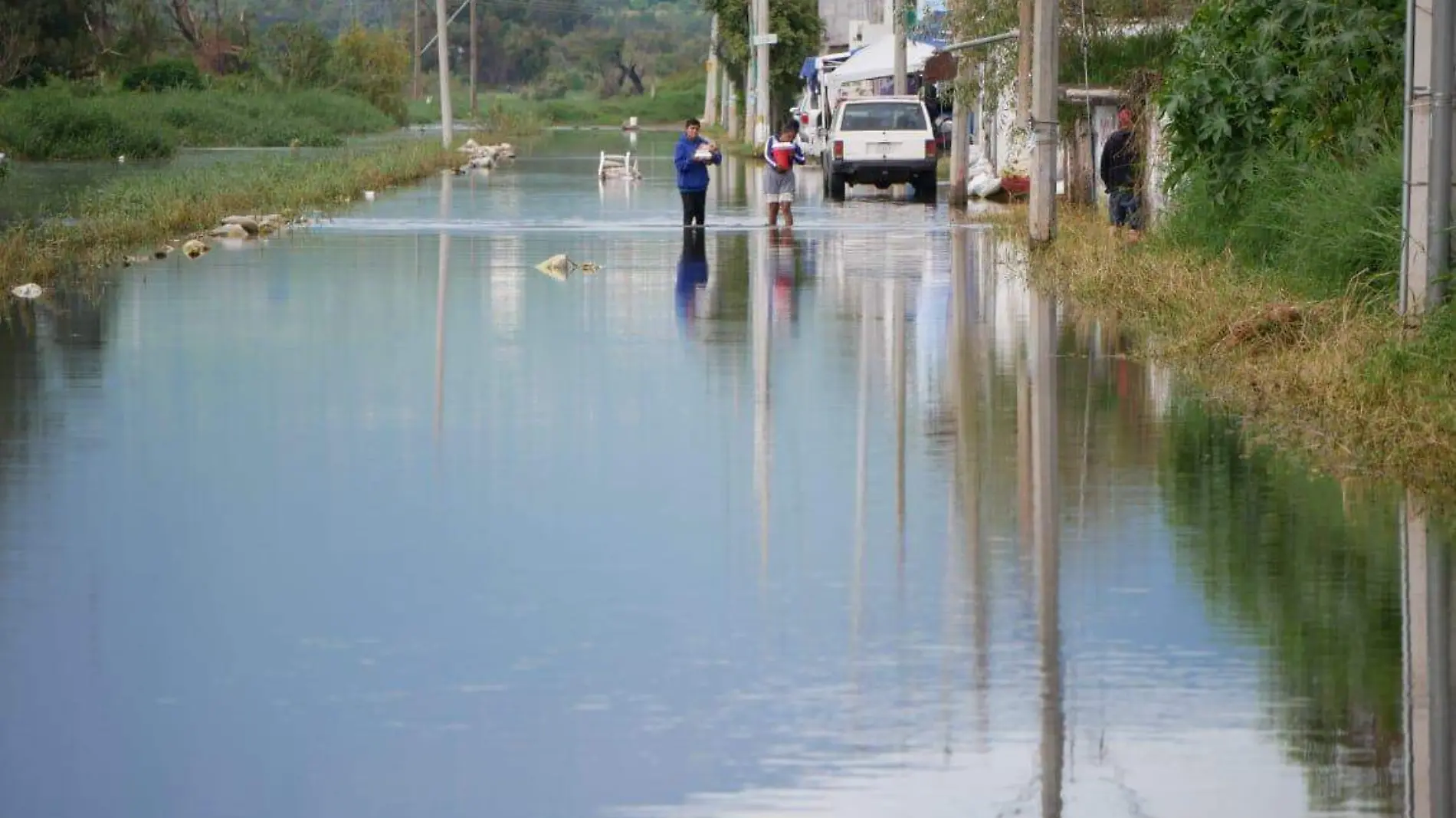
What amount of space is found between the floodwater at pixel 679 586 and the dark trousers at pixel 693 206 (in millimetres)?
14868

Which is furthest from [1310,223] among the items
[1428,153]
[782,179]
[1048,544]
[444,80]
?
[444,80]

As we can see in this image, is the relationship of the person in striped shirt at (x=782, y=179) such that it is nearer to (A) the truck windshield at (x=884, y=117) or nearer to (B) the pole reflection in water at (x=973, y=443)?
(B) the pole reflection in water at (x=973, y=443)

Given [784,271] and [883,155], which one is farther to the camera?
[883,155]

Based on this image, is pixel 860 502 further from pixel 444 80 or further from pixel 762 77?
pixel 444 80

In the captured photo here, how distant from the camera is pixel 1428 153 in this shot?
15.2 meters

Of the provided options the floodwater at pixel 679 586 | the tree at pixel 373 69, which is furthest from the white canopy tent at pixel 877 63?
the tree at pixel 373 69

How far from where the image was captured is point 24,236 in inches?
1120

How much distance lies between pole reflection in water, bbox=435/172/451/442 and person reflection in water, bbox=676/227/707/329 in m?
2.00

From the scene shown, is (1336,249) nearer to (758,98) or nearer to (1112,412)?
(1112,412)

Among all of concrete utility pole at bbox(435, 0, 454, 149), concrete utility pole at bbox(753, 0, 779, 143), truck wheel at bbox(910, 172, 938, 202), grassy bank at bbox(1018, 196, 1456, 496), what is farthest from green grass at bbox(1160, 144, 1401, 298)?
concrete utility pole at bbox(435, 0, 454, 149)

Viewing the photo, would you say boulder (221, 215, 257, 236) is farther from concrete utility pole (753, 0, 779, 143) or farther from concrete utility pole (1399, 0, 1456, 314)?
concrete utility pole (753, 0, 779, 143)

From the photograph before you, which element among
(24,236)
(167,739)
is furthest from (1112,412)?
(24,236)

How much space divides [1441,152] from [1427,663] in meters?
6.93

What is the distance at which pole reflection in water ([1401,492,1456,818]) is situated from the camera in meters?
7.23
